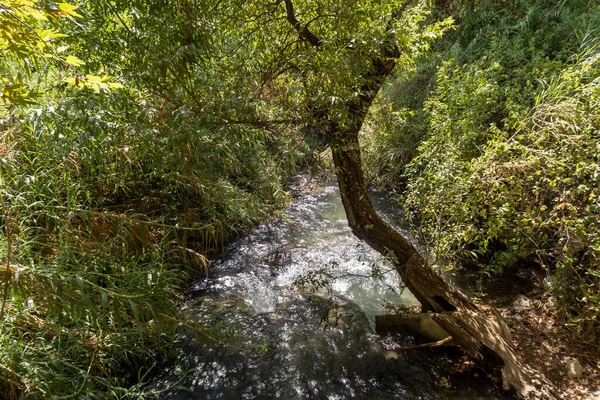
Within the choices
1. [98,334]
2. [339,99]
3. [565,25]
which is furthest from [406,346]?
[565,25]

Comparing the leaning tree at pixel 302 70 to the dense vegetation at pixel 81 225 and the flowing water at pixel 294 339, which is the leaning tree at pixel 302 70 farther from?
the flowing water at pixel 294 339

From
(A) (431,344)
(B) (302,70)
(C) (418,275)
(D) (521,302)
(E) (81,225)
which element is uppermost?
(B) (302,70)

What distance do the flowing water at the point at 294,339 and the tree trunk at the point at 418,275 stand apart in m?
0.21

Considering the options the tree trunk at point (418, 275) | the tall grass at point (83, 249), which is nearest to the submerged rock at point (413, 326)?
the tree trunk at point (418, 275)

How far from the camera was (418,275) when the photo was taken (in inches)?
114

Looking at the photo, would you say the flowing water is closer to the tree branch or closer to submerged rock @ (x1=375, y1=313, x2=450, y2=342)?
submerged rock @ (x1=375, y1=313, x2=450, y2=342)

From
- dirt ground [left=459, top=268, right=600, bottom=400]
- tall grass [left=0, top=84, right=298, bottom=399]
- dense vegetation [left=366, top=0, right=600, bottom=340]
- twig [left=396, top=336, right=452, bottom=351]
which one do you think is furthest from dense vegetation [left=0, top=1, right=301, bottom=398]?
dirt ground [left=459, top=268, right=600, bottom=400]

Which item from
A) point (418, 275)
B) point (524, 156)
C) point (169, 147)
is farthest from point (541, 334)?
point (169, 147)

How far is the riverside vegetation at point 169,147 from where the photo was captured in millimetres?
1959

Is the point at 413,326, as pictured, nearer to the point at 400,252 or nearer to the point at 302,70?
the point at 400,252

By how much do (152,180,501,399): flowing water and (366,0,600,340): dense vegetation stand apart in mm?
900

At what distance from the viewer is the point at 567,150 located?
239 cm

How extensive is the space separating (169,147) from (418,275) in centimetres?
223

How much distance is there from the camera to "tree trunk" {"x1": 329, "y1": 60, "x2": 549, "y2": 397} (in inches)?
94.5
